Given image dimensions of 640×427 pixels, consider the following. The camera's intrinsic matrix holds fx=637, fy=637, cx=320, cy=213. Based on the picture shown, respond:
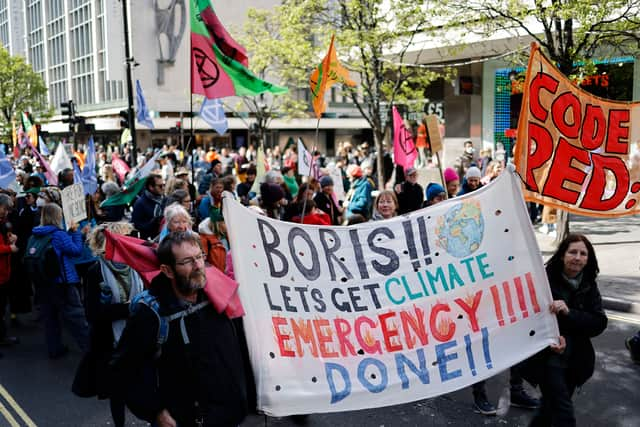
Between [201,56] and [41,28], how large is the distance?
214 feet

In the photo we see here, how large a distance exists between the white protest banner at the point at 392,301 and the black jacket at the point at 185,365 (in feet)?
1.76

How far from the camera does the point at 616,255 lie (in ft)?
35.7

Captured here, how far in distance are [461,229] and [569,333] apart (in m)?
0.94

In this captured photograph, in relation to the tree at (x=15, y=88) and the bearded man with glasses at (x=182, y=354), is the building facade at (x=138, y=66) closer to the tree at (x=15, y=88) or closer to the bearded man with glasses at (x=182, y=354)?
the tree at (x=15, y=88)

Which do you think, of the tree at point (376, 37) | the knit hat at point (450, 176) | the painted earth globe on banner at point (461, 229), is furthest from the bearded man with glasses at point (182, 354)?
the tree at point (376, 37)

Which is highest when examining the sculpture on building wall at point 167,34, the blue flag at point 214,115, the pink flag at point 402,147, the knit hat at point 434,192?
the sculpture on building wall at point 167,34

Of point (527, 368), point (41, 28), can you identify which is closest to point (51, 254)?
point (527, 368)

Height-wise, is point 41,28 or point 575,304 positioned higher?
point 41,28

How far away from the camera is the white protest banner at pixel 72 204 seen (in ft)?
22.4

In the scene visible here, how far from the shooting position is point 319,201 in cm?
907

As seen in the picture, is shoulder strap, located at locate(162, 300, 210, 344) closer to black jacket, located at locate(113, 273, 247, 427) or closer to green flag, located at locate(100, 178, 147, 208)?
black jacket, located at locate(113, 273, 247, 427)

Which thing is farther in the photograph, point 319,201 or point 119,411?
point 319,201

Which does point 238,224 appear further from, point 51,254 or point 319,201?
point 319,201

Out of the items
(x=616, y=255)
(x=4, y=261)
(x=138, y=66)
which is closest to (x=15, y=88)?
(x=138, y=66)
